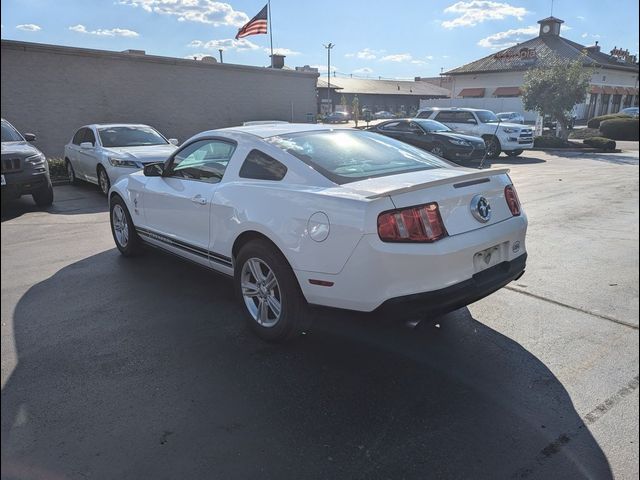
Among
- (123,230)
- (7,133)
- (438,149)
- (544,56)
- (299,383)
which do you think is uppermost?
(544,56)

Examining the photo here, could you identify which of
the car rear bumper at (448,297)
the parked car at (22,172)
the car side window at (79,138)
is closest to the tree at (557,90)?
the car rear bumper at (448,297)

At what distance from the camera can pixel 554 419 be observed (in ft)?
8.26

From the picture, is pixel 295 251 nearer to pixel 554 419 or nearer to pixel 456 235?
pixel 456 235

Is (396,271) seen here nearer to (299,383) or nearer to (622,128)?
(299,383)

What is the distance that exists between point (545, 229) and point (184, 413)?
5563 mm

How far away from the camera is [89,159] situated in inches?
361

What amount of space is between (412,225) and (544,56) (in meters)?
4.27

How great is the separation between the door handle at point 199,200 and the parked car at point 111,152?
4728 mm

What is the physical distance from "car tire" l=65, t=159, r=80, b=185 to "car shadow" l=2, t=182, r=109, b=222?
0.17 meters

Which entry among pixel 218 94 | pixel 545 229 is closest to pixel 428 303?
pixel 545 229

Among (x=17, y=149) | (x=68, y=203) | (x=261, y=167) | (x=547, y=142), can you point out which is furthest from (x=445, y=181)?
(x=547, y=142)

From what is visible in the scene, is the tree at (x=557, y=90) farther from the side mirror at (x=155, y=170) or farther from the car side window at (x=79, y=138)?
the car side window at (x=79, y=138)

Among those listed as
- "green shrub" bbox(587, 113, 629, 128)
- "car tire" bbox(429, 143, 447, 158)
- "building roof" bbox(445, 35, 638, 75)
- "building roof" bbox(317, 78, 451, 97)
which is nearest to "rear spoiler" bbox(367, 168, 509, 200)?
"building roof" bbox(445, 35, 638, 75)

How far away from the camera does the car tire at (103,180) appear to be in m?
8.56
